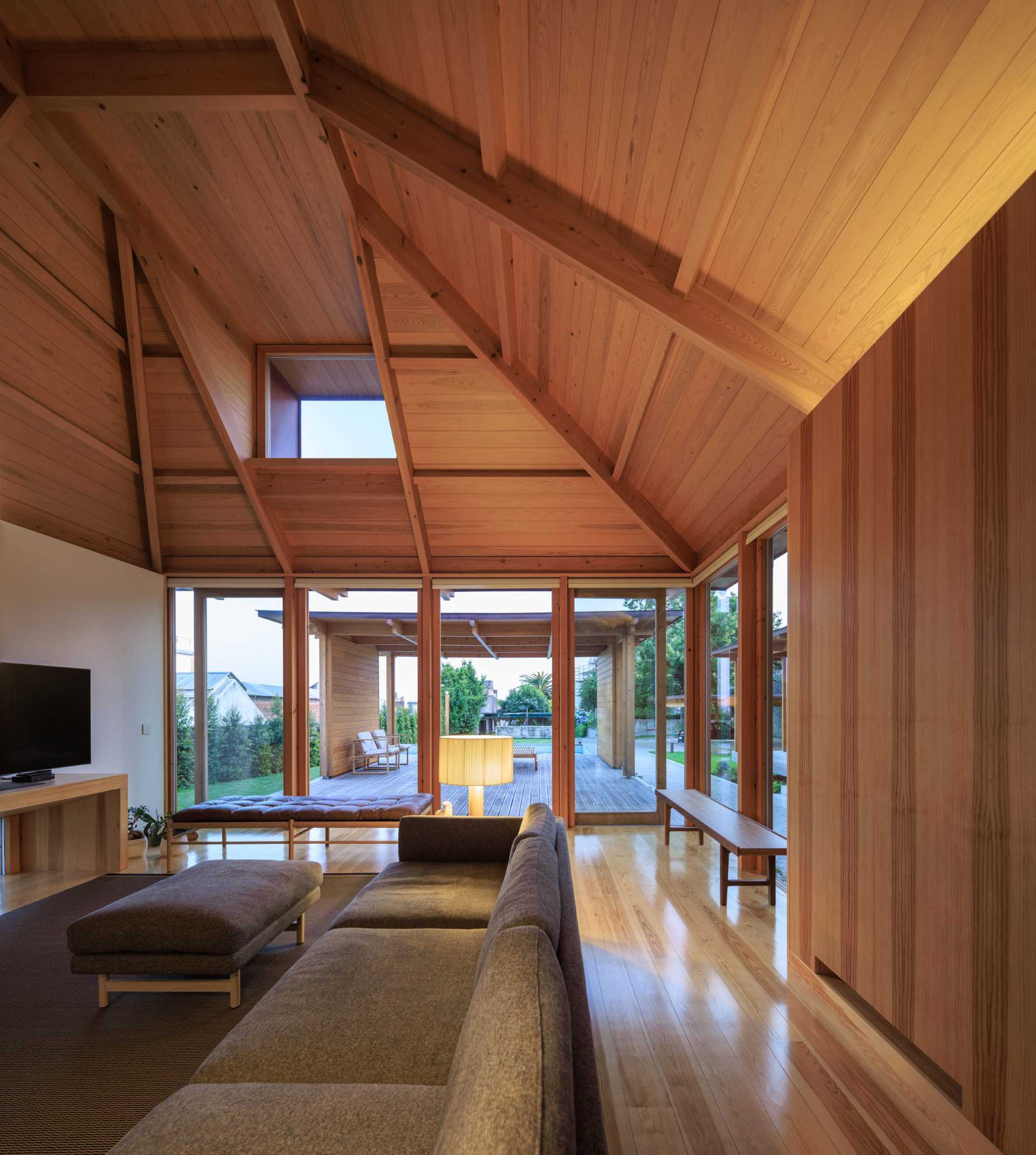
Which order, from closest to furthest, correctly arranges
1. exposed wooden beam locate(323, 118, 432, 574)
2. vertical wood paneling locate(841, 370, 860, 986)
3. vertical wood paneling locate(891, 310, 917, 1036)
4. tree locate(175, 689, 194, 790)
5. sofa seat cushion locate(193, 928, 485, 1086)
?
sofa seat cushion locate(193, 928, 485, 1086) < vertical wood paneling locate(891, 310, 917, 1036) < vertical wood paneling locate(841, 370, 860, 986) < exposed wooden beam locate(323, 118, 432, 574) < tree locate(175, 689, 194, 790)

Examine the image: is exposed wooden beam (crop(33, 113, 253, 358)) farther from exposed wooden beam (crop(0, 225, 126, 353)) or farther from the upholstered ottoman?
the upholstered ottoman

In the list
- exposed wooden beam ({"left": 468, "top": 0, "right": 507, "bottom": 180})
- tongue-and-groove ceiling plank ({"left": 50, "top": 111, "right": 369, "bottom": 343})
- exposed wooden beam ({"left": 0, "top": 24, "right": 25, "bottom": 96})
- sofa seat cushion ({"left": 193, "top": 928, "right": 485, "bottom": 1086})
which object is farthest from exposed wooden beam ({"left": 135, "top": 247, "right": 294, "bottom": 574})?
sofa seat cushion ({"left": 193, "top": 928, "right": 485, "bottom": 1086})

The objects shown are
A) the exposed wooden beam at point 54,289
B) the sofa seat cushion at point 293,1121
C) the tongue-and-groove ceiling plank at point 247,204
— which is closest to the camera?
the sofa seat cushion at point 293,1121

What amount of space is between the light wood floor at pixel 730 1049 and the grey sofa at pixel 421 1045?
2.31 feet

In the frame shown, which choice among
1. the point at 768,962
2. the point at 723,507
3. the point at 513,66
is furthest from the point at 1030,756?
the point at 723,507

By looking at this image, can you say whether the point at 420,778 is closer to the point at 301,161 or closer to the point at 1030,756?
the point at 301,161

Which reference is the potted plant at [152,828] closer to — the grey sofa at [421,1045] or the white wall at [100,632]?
the white wall at [100,632]

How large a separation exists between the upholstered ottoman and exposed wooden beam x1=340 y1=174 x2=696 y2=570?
137 inches

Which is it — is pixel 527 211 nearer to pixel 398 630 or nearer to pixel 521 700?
pixel 398 630

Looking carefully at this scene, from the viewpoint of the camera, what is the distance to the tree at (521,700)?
6754mm

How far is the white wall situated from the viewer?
4.68 meters

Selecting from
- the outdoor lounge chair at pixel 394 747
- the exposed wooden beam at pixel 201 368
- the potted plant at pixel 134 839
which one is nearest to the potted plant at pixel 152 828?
the potted plant at pixel 134 839

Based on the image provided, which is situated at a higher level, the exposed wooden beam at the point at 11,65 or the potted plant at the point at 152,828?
the exposed wooden beam at the point at 11,65

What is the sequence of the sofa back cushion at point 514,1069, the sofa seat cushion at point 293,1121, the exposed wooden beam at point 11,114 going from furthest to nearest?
the exposed wooden beam at point 11,114 → the sofa seat cushion at point 293,1121 → the sofa back cushion at point 514,1069
